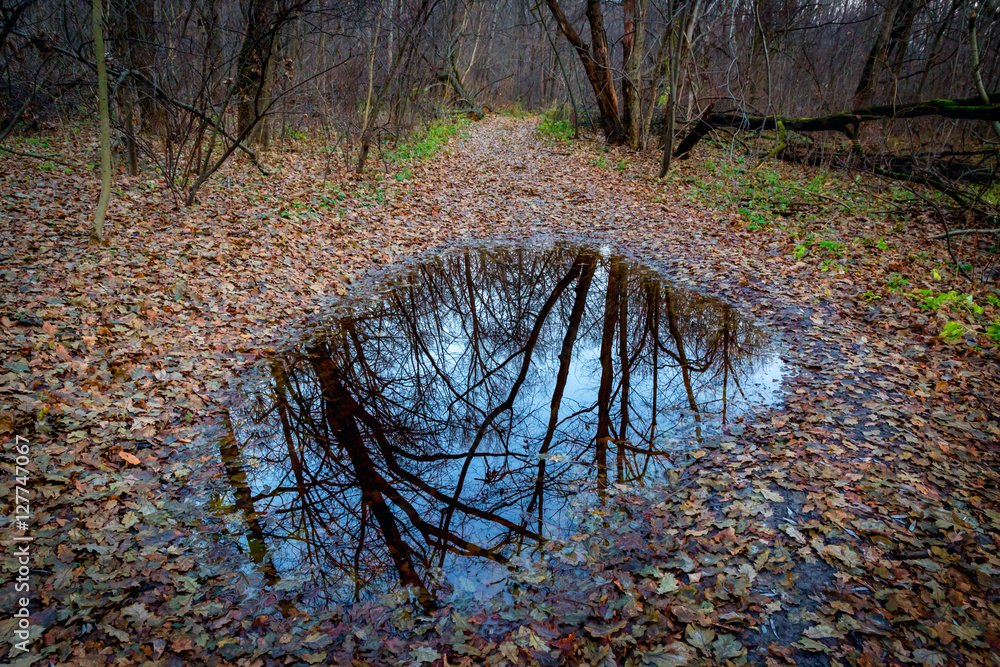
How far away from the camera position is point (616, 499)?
13.7 feet

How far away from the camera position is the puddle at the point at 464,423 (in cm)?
378

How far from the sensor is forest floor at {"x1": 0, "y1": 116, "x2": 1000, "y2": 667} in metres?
2.94

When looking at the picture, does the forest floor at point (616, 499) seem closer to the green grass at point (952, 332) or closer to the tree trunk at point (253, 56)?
the green grass at point (952, 332)

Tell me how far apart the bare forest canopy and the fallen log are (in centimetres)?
4

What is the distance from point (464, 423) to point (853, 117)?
11.3 metres

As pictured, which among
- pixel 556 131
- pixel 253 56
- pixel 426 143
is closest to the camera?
pixel 253 56

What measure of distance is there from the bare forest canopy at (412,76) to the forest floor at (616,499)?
224 cm

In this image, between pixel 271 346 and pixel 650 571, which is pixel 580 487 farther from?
pixel 271 346

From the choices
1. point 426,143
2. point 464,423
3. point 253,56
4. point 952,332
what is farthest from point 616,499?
point 426,143

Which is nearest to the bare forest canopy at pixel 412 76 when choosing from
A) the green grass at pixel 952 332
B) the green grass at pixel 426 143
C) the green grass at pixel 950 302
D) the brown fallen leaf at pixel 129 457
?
the green grass at pixel 426 143

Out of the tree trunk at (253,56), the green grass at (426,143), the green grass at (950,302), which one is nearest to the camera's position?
the green grass at (950,302)

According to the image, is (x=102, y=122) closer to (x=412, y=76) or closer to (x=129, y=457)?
(x=129, y=457)

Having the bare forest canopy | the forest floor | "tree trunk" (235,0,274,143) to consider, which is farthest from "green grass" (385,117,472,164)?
the forest floor

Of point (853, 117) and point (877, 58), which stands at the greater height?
point (877, 58)
